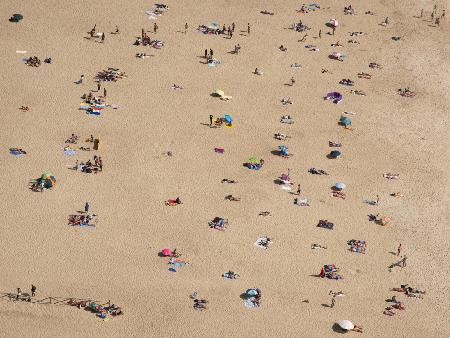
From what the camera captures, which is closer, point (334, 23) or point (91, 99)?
point (91, 99)

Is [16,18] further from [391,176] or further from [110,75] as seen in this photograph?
[391,176]

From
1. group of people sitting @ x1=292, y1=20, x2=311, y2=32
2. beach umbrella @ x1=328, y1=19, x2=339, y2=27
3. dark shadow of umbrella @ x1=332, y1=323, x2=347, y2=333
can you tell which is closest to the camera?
dark shadow of umbrella @ x1=332, y1=323, x2=347, y2=333

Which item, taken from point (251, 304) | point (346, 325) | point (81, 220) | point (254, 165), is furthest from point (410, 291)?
point (81, 220)

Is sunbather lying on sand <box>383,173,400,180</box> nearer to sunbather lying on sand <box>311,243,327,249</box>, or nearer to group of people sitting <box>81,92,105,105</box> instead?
sunbather lying on sand <box>311,243,327,249</box>

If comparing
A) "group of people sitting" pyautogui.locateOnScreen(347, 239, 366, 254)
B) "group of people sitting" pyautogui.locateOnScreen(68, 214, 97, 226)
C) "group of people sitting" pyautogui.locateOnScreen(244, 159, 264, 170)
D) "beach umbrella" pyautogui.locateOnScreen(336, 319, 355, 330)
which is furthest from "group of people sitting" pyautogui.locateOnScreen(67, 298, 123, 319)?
"group of people sitting" pyautogui.locateOnScreen(244, 159, 264, 170)

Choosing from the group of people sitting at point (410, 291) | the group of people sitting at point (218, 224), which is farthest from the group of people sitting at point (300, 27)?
the group of people sitting at point (410, 291)

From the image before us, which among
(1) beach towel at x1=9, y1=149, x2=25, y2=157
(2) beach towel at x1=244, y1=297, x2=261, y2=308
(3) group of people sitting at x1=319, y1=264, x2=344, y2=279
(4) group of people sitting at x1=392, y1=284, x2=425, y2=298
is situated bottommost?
(2) beach towel at x1=244, y1=297, x2=261, y2=308

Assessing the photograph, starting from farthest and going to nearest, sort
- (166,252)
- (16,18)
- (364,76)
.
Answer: (16,18) → (364,76) → (166,252)

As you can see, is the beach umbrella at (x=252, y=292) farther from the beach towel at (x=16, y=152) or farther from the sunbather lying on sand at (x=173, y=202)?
the beach towel at (x=16, y=152)

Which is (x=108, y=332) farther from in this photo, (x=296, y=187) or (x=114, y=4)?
(x=114, y=4)
